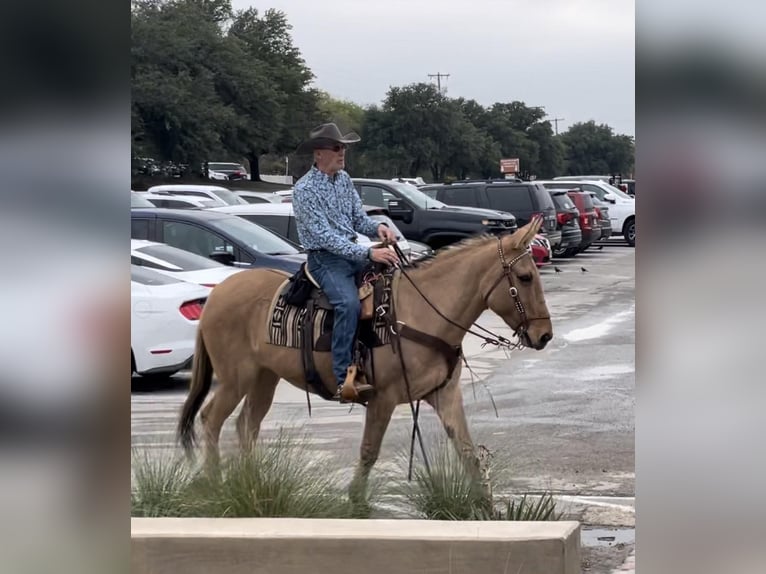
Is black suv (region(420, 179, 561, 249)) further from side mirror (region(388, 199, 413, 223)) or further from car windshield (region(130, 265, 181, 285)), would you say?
car windshield (region(130, 265, 181, 285))

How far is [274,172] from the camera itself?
4488 cm

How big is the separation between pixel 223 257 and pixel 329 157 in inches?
285

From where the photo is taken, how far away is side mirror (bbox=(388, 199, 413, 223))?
23.4 meters

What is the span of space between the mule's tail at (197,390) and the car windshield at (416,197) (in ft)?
52.6

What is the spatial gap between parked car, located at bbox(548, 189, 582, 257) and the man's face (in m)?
20.8

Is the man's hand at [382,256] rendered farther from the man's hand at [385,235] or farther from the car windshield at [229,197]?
the car windshield at [229,197]

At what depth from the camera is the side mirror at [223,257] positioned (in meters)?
14.4

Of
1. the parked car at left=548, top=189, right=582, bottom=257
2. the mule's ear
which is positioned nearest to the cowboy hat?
the mule's ear

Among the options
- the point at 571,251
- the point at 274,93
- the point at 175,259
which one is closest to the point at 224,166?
the point at 274,93

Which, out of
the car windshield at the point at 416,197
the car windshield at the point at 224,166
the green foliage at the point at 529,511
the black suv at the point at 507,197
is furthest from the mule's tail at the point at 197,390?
the car windshield at the point at 224,166
